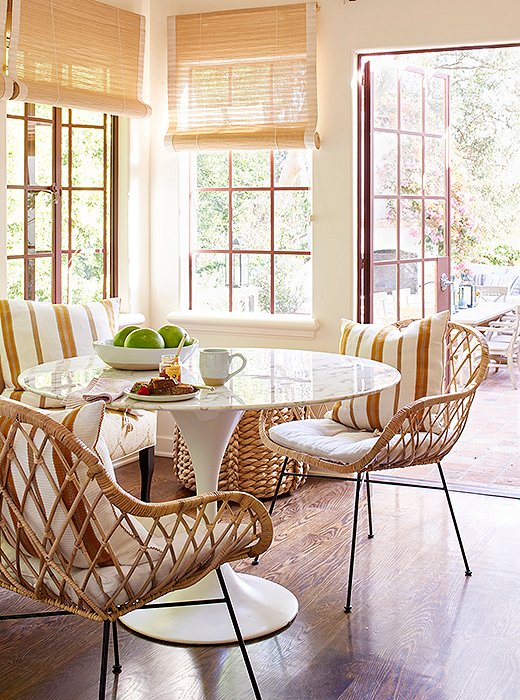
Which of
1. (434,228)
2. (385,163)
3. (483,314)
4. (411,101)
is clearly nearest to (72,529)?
(385,163)

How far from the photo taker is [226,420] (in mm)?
2988

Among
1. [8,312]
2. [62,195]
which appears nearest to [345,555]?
[8,312]

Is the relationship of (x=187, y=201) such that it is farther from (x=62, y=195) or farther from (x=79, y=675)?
(x=79, y=675)

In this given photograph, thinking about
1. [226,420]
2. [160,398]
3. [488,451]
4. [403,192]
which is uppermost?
[403,192]

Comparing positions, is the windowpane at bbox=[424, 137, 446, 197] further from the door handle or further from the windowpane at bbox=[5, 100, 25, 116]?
the windowpane at bbox=[5, 100, 25, 116]

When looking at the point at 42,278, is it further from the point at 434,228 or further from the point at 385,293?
the point at 434,228

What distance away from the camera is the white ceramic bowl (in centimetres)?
299

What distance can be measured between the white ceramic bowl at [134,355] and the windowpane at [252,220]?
2.01 m

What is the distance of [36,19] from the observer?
4.21 m

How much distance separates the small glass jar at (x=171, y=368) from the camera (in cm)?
276

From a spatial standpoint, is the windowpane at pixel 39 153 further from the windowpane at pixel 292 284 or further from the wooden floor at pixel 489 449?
the wooden floor at pixel 489 449

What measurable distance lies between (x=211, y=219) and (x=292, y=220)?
474 millimetres

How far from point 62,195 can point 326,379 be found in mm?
2228

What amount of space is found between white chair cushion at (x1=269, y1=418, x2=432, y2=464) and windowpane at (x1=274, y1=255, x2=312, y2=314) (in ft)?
4.23
